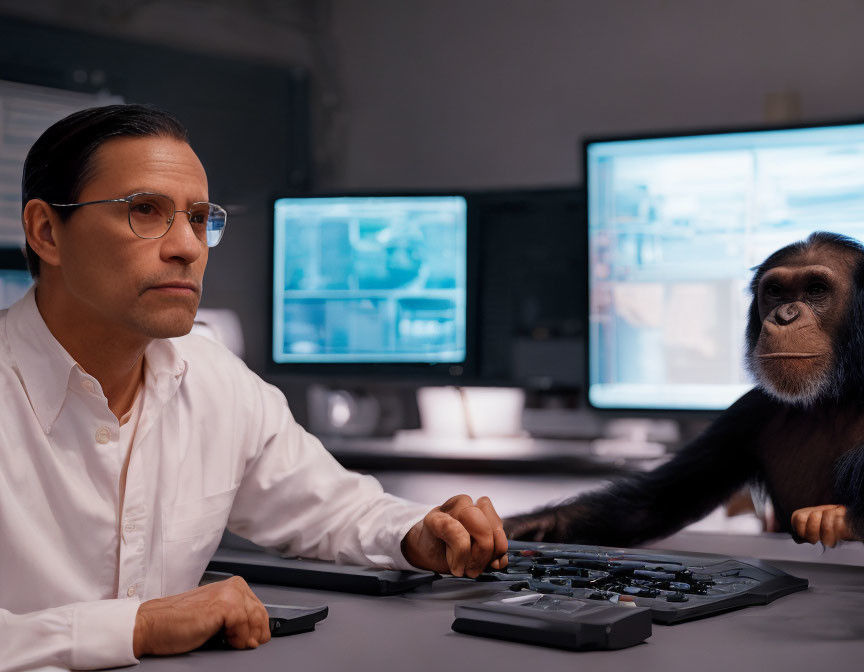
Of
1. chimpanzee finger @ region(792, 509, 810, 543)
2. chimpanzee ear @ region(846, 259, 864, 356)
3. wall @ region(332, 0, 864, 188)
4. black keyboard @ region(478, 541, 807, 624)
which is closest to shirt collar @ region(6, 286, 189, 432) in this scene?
black keyboard @ region(478, 541, 807, 624)

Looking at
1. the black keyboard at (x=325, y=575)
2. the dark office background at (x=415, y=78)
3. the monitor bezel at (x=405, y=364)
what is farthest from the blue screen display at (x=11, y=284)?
the black keyboard at (x=325, y=575)

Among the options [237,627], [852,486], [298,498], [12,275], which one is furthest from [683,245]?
[12,275]

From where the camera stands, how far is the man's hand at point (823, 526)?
1102 millimetres

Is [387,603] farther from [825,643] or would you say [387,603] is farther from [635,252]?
[635,252]

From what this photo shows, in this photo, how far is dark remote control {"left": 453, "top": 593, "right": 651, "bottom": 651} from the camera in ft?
2.55

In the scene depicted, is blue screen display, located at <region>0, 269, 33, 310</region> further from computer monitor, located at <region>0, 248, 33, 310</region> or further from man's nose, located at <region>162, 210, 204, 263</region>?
A: man's nose, located at <region>162, 210, 204, 263</region>

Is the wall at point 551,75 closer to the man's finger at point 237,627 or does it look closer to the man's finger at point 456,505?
the man's finger at point 456,505

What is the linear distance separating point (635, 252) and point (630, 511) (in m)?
0.75

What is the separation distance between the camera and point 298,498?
4.17 feet

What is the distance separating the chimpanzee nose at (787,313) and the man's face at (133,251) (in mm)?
733

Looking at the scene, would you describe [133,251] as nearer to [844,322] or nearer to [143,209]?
[143,209]

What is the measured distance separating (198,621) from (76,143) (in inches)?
23.3

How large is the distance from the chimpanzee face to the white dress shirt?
0.50 meters

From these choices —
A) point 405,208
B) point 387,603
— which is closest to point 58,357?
point 387,603
